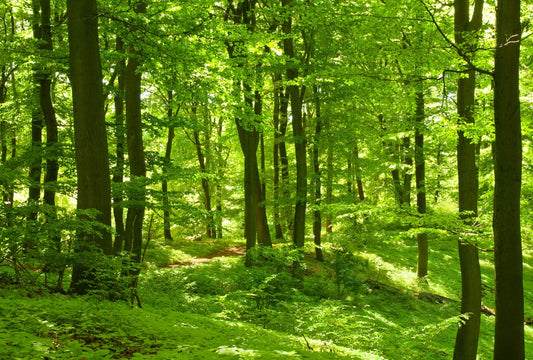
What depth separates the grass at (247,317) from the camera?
3881 mm

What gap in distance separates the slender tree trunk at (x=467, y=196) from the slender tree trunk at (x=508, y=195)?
1.82 m

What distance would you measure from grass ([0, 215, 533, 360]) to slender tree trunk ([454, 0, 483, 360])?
1.71ft

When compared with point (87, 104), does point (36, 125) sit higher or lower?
higher

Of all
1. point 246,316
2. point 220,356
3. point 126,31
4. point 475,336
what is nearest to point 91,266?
point 220,356

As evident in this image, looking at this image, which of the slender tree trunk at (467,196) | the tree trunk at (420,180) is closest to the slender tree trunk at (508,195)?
the slender tree trunk at (467,196)

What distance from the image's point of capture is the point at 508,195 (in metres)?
4.93

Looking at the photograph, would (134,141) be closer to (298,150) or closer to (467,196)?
(298,150)

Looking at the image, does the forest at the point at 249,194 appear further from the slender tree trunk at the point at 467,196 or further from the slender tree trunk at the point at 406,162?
the slender tree trunk at the point at 406,162

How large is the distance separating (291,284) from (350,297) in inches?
75.5

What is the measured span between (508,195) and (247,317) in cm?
522

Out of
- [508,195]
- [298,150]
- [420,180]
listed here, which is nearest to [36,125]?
[298,150]

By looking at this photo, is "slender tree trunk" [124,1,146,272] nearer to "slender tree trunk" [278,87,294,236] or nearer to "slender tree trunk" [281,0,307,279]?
"slender tree trunk" [281,0,307,279]

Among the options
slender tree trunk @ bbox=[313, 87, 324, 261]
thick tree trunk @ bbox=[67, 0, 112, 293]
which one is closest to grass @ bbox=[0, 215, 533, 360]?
slender tree trunk @ bbox=[313, 87, 324, 261]

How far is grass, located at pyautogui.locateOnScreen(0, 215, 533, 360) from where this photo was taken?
3.88 metres
